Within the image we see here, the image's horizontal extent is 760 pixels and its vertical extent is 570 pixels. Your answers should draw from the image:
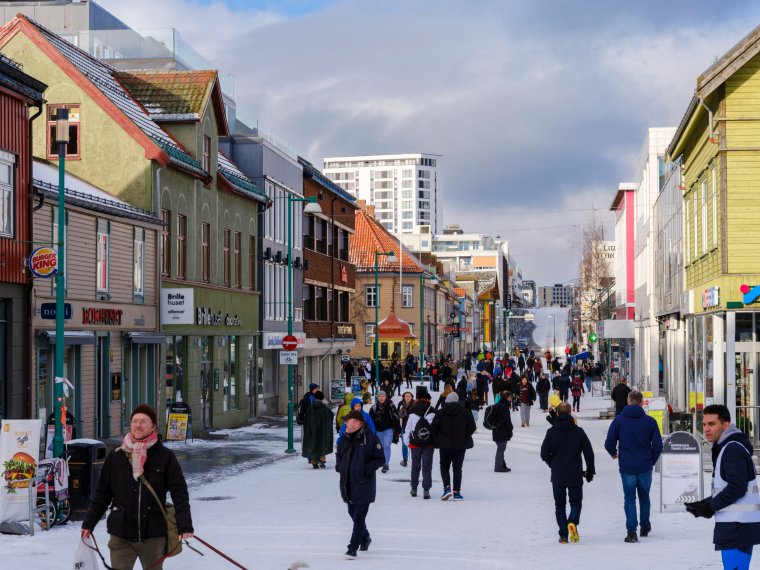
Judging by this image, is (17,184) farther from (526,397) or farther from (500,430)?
(526,397)

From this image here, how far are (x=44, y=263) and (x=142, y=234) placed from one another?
895 centimetres

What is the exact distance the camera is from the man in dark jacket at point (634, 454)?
1395 centimetres

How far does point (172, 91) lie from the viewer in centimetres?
3500

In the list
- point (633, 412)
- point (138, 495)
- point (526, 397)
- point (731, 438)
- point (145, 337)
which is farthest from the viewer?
point (526, 397)

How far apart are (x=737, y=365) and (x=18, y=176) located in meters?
14.1

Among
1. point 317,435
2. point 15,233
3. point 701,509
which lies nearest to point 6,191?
point 15,233

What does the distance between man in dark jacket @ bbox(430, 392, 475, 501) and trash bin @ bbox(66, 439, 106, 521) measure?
5081 mm

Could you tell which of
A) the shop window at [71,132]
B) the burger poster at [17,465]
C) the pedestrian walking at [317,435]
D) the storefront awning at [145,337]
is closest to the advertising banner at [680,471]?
the burger poster at [17,465]

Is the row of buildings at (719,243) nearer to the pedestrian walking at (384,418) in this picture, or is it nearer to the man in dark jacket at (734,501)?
the pedestrian walking at (384,418)

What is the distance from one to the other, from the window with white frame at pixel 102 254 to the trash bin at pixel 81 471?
40.6 feet

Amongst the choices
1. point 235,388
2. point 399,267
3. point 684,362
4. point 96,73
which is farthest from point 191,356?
point 399,267

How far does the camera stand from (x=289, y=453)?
2738 cm

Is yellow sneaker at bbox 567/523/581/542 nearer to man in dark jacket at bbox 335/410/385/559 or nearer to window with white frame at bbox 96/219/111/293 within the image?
man in dark jacket at bbox 335/410/385/559

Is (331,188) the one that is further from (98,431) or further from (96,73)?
(98,431)
